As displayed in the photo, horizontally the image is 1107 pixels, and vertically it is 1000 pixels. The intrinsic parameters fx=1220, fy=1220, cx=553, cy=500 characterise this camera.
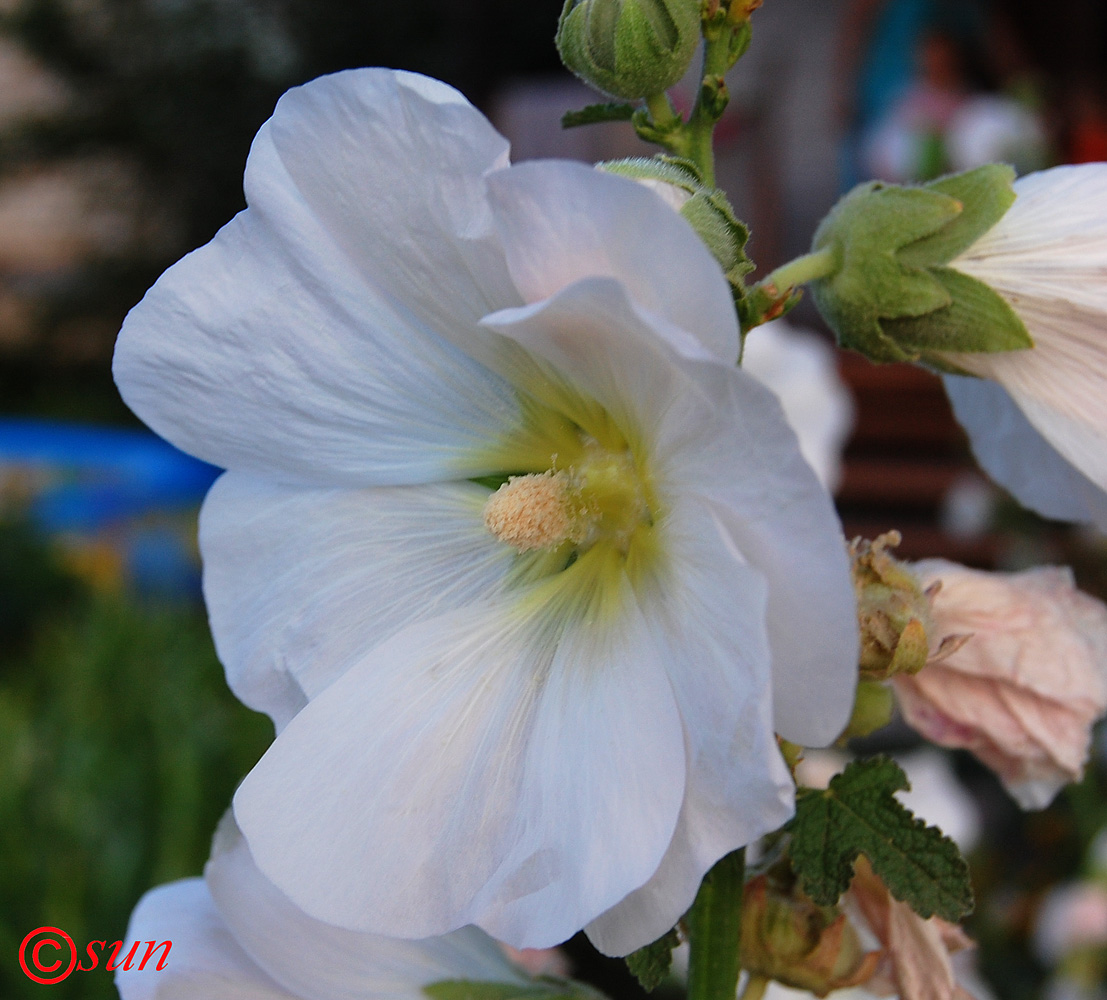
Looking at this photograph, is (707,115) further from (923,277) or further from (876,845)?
(876,845)

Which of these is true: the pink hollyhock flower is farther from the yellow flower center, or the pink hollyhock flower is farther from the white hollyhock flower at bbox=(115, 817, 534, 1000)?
the white hollyhock flower at bbox=(115, 817, 534, 1000)

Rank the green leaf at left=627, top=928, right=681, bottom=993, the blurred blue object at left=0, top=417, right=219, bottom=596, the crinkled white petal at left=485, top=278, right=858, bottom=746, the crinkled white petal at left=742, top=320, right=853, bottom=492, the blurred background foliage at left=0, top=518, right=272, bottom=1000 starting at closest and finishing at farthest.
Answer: the crinkled white petal at left=485, top=278, right=858, bottom=746
the green leaf at left=627, top=928, right=681, bottom=993
the blurred background foliage at left=0, top=518, right=272, bottom=1000
the crinkled white petal at left=742, top=320, right=853, bottom=492
the blurred blue object at left=0, top=417, right=219, bottom=596

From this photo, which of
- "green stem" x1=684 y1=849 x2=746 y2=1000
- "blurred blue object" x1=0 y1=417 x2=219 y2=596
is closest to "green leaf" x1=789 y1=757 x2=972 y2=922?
"green stem" x1=684 y1=849 x2=746 y2=1000

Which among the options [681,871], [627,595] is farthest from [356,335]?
[681,871]

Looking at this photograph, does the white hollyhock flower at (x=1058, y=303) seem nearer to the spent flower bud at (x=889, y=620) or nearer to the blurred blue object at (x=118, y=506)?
the spent flower bud at (x=889, y=620)

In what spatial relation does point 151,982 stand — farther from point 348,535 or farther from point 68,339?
point 68,339
